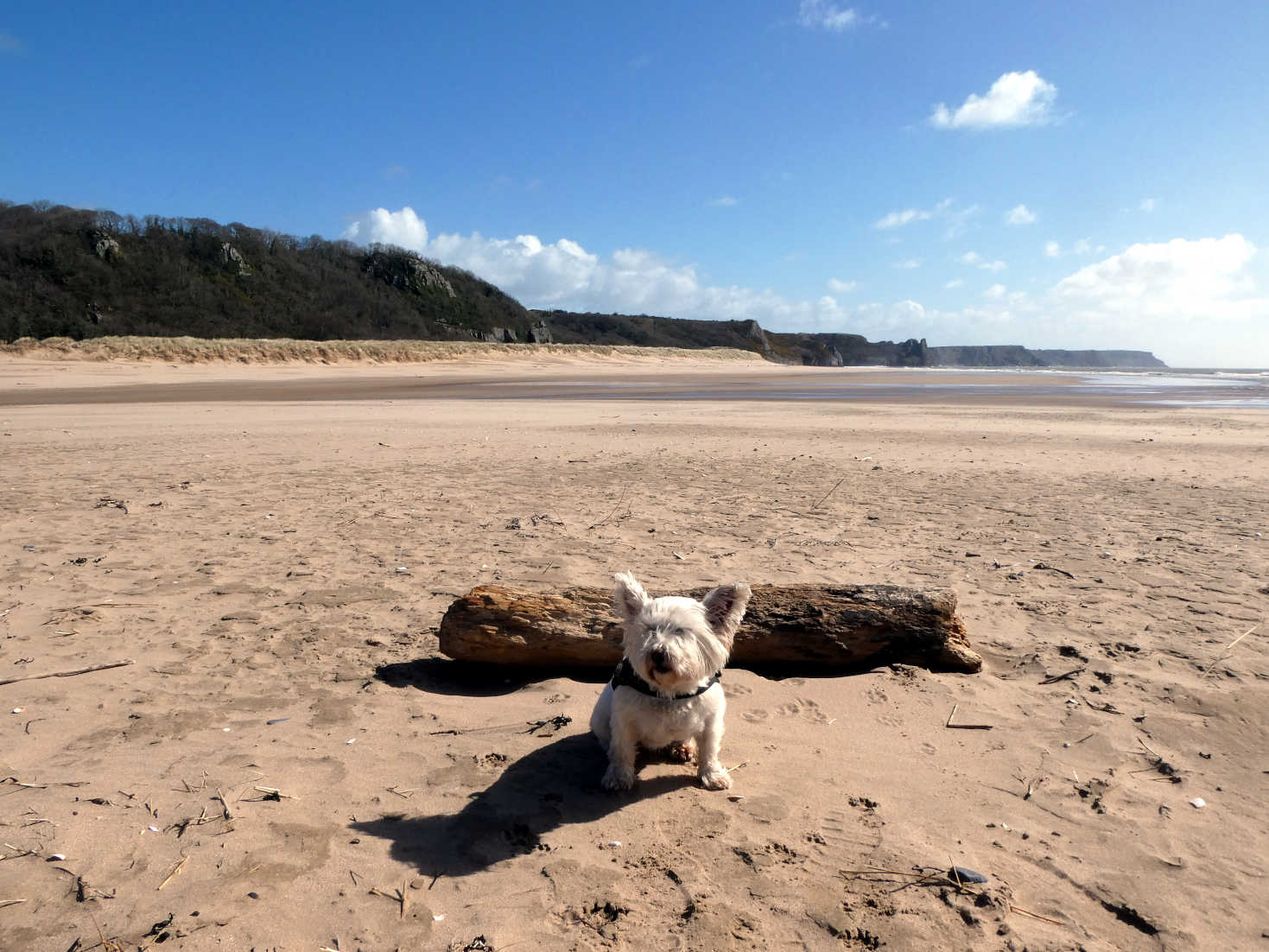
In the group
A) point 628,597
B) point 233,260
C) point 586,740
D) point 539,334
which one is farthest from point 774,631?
point 539,334

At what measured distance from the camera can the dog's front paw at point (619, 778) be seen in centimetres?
400

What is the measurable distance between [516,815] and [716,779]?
1.10m

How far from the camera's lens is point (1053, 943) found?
9.72 ft

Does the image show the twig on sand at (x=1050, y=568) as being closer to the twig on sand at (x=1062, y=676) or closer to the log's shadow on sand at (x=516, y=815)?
the twig on sand at (x=1062, y=676)

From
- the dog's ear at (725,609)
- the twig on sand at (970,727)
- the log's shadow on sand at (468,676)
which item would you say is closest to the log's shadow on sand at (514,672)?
the log's shadow on sand at (468,676)

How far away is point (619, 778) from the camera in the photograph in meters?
4.00

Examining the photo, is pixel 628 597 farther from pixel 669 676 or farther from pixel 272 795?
pixel 272 795

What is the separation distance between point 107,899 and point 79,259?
7937cm

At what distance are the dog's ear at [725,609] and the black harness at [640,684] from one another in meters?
0.24

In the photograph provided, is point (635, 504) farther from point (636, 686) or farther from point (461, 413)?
point (461, 413)

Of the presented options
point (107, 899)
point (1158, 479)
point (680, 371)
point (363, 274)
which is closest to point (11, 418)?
point (107, 899)

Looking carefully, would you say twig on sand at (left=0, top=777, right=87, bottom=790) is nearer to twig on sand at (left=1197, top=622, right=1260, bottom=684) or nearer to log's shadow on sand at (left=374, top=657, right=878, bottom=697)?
twig on sand at (left=1197, top=622, right=1260, bottom=684)

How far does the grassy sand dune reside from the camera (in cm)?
4175

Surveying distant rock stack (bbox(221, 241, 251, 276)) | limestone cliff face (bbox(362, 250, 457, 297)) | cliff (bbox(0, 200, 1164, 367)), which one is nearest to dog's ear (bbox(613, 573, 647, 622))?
cliff (bbox(0, 200, 1164, 367))
